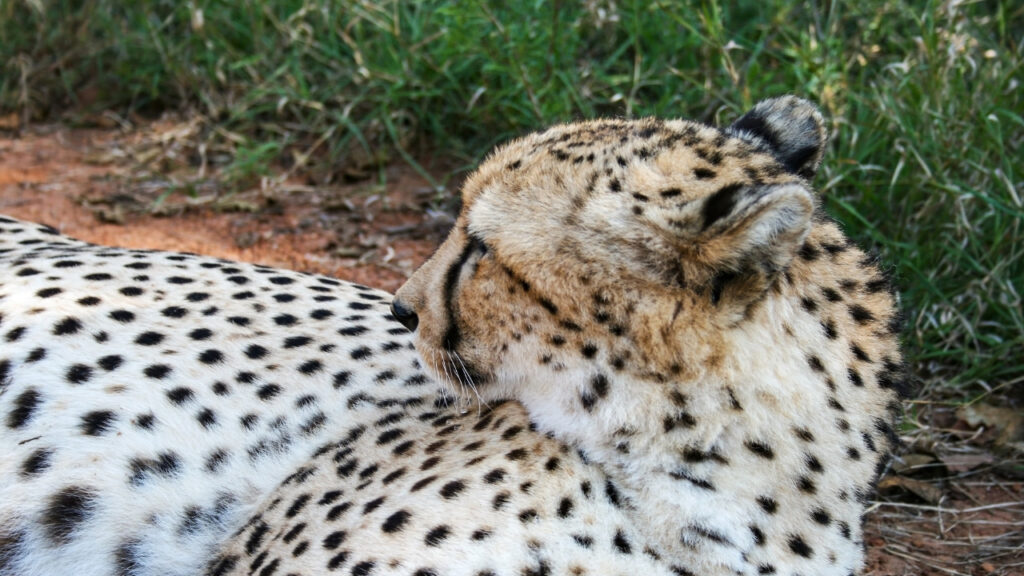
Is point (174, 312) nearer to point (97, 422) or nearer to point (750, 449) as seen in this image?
point (97, 422)

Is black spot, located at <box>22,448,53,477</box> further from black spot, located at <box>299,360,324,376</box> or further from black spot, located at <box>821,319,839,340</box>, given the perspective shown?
black spot, located at <box>821,319,839,340</box>

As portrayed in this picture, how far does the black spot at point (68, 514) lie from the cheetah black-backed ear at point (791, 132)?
1.32m

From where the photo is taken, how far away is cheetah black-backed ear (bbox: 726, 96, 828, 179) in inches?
76.7

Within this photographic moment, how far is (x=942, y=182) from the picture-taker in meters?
3.06

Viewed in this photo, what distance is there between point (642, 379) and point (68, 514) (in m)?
1.08

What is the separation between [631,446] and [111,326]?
1151mm

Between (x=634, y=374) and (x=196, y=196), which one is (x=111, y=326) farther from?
(x=196, y=196)

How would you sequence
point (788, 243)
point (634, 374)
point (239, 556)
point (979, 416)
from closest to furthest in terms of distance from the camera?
point (788, 243) → point (634, 374) → point (239, 556) → point (979, 416)

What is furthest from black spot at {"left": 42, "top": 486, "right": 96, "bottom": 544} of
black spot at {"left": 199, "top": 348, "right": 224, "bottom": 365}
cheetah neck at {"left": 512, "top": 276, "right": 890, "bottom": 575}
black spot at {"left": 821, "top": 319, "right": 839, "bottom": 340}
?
black spot at {"left": 821, "top": 319, "right": 839, "bottom": 340}

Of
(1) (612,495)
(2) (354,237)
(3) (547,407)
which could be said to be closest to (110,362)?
(3) (547,407)

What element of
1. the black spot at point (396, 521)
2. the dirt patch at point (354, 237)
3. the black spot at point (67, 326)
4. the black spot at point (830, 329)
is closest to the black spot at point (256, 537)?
the black spot at point (396, 521)

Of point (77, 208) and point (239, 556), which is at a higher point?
point (239, 556)

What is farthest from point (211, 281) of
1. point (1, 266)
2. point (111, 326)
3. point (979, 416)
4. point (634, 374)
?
point (979, 416)

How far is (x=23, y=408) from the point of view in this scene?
6.76ft
